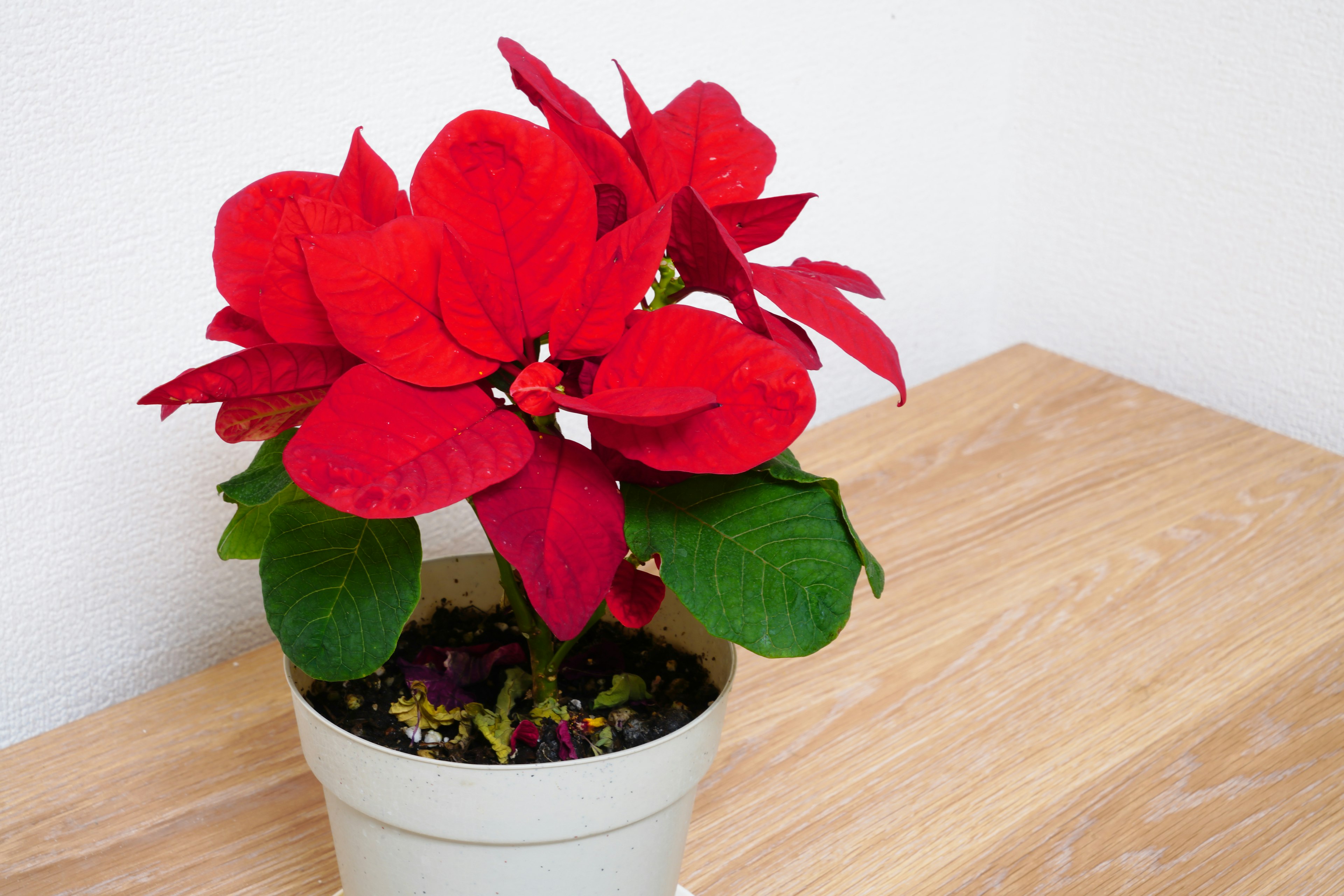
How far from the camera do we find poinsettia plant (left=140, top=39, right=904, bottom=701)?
0.33m

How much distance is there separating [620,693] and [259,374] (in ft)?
0.60

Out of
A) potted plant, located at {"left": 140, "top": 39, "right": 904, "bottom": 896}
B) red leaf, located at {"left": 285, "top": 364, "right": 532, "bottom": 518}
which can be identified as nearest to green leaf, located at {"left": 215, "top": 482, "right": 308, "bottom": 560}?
potted plant, located at {"left": 140, "top": 39, "right": 904, "bottom": 896}

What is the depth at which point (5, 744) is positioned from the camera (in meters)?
0.69

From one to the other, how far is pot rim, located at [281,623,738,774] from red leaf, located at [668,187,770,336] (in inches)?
4.2

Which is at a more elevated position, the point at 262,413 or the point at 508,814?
the point at 262,413

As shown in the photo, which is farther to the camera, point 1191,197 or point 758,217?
point 1191,197

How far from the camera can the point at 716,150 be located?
16.2 inches

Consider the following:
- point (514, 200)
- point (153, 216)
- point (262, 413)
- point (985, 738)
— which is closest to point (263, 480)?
point (262, 413)

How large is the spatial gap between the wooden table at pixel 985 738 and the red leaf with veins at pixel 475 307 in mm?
203

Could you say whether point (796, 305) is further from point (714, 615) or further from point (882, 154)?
point (882, 154)

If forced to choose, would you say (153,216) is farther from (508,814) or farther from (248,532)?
(508,814)

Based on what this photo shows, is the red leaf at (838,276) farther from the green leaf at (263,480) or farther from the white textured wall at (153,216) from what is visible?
the white textured wall at (153,216)

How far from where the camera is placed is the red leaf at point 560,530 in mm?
334

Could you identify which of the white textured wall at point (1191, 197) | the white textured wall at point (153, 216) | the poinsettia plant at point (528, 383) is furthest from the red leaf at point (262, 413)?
the white textured wall at point (1191, 197)
